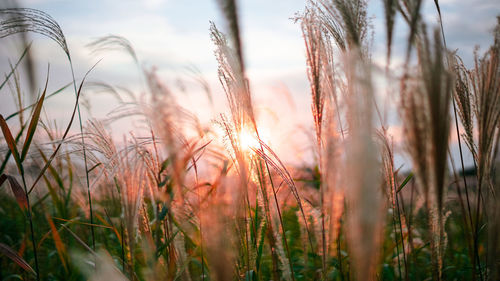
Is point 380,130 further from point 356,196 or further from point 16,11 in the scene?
point 16,11

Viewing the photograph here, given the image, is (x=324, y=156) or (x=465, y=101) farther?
(x=465, y=101)

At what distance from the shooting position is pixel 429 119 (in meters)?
0.97

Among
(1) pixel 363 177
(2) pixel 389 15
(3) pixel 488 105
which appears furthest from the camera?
(3) pixel 488 105

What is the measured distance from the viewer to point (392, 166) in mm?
1708

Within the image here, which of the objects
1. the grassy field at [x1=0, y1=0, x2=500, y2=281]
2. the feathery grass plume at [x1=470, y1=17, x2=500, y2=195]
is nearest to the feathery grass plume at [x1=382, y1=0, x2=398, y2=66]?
the grassy field at [x1=0, y1=0, x2=500, y2=281]

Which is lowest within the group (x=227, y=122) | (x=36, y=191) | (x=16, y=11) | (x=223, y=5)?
(x=36, y=191)

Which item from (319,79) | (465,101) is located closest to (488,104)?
(465,101)

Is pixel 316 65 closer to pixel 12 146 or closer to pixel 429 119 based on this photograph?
pixel 429 119

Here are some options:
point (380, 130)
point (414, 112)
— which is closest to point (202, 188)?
point (380, 130)

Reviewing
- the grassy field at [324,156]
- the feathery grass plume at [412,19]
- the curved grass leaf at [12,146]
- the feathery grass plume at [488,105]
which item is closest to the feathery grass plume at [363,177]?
the grassy field at [324,156]

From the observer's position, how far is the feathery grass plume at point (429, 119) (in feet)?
3.14

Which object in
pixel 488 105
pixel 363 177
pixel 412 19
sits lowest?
pixel 363 177

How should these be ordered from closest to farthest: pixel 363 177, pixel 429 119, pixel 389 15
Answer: pixel 363 177 < pixel 429 119 < pixel 389 15

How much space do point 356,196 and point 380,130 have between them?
1.08 metres
